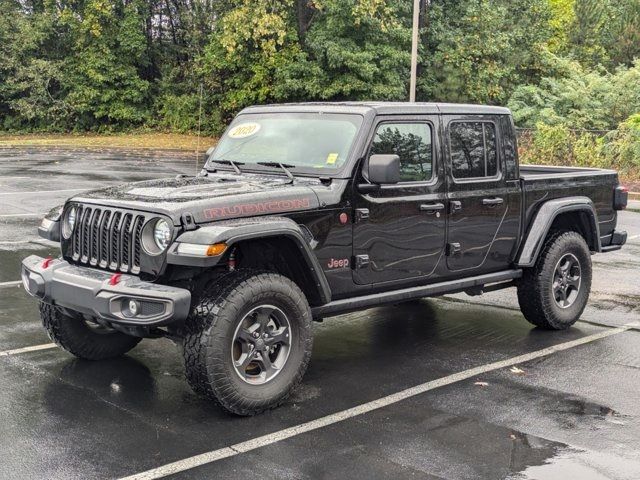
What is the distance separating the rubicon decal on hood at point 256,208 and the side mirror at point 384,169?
0.51 metres

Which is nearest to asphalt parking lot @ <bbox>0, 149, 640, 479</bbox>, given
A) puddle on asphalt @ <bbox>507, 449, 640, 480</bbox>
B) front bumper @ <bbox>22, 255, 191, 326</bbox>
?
puddle on asphalt @ <bbox>507, 449, 640, 480</bbox>

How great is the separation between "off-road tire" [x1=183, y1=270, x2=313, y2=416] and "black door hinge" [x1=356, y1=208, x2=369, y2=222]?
770 mm

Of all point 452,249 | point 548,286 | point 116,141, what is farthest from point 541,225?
point 116,141

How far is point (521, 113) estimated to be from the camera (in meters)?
27.3

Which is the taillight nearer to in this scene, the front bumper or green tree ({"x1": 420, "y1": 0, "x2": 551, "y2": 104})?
the front bumper

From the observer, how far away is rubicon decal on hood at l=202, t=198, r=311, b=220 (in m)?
4.95

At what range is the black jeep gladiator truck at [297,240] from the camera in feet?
16.0

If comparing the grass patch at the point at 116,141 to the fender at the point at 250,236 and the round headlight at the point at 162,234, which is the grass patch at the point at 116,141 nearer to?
the fender at the point at 250,236

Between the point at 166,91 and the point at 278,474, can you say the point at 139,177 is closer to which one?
the point at 278,474

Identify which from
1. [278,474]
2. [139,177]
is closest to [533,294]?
[278,474]

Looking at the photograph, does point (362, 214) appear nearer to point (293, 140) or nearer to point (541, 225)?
point (293, 140)

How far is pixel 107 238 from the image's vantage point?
17.0 feet

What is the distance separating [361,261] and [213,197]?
1222 mm

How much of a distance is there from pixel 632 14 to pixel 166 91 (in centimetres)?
2146
